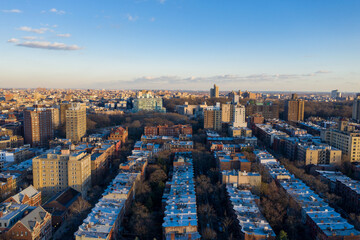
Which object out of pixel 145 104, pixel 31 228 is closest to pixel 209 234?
pixel 31 228

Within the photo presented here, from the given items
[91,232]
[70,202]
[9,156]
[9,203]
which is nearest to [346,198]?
[91,232]

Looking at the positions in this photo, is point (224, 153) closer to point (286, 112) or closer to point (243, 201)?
point (243, 201)

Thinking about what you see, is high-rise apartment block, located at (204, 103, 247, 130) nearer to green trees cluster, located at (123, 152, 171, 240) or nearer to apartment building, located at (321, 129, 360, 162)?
apartment building, located at (321, 129, 360, 162)

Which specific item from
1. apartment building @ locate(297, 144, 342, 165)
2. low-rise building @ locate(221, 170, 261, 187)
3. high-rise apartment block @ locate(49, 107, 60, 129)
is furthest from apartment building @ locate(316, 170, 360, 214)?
high-rise apartment block @ locate(49, 107, 60, 129)

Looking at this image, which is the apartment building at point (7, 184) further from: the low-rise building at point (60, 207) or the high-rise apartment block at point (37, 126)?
the high-rise apartment block at point (37, 126)

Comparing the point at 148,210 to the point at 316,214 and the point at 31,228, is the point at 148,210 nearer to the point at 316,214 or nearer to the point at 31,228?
the point at 31,228

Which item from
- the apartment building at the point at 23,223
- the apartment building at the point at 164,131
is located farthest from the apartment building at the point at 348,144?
the apartment building at the point at 23,223
